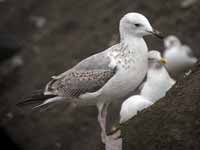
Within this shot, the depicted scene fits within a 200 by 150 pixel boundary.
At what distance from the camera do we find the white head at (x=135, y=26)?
6.50 metres

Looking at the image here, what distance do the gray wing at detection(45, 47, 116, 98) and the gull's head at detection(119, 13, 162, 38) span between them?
1.17ft

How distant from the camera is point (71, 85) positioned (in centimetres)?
687

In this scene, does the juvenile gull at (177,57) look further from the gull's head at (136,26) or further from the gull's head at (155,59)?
the gull's head at (136,26)

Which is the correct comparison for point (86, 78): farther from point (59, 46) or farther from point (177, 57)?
point (59, 46)

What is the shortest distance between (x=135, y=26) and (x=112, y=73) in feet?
1.87

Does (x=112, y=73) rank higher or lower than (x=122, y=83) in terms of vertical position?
higher

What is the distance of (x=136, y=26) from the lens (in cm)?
660

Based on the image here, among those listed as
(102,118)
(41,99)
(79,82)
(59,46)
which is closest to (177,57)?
(59,46)

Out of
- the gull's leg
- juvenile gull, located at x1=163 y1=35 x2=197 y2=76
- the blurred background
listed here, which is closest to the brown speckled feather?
the gull's leg

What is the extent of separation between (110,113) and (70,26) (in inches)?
143

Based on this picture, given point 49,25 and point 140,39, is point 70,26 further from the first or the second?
point 140,39

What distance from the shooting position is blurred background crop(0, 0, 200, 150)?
10184mm

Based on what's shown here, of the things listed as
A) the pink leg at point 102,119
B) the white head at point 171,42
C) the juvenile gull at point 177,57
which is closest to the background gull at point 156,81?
the pink leg at point 102,119

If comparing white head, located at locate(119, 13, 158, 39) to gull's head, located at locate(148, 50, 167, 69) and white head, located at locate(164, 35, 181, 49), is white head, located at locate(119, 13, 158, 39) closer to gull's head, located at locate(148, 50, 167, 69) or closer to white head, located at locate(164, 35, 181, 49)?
gull's head, located at locate(148, 50, 167, 69)
